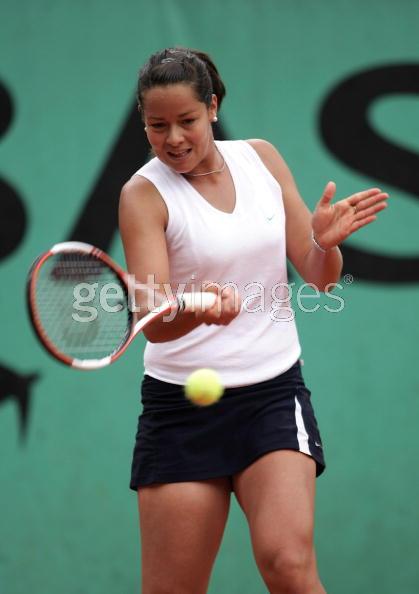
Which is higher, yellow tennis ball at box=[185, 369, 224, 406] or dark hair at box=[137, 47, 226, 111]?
dark hair at box=[137, 47, 226, 111]

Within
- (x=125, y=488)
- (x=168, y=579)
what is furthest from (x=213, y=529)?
(x=125, y=488)

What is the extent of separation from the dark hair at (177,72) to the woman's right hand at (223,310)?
0.59m

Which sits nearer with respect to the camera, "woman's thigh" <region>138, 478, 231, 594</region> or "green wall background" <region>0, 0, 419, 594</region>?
"woman's thigh" <region>138, 478, 231, 594</region>

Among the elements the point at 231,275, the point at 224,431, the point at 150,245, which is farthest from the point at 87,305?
the point at 224,431

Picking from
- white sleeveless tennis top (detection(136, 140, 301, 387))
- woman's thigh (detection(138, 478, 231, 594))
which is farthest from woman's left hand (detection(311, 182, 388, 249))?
woman's thigh (detection(138, 478, 231, 594))

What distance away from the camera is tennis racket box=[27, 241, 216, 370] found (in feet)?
8.73

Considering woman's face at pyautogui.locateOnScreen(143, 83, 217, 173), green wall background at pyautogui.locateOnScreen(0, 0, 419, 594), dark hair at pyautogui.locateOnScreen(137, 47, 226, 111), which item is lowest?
green wall background at pyautogui.locateOnScreen(0, 0, 419, 594)

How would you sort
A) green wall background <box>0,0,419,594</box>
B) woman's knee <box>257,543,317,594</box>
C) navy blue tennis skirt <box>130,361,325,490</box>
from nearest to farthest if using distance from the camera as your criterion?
woman's knee <box>257,543,317,594</box> → navy blue tennis skirt <box>130,361,325,490</box> → green wall background <box>0,0,419,594</box>

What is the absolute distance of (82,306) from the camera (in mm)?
2980

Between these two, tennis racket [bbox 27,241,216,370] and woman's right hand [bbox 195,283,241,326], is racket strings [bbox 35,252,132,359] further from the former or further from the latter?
woman's right hand [bbox 195,283,241,326]

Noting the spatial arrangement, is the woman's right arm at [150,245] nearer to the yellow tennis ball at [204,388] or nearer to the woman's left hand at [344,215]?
the yellow tennis ball at [204,388]

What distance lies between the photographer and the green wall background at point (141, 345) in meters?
4.39

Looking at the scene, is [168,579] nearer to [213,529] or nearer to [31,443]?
[213,529]

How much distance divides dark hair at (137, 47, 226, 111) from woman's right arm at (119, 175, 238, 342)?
247mm
